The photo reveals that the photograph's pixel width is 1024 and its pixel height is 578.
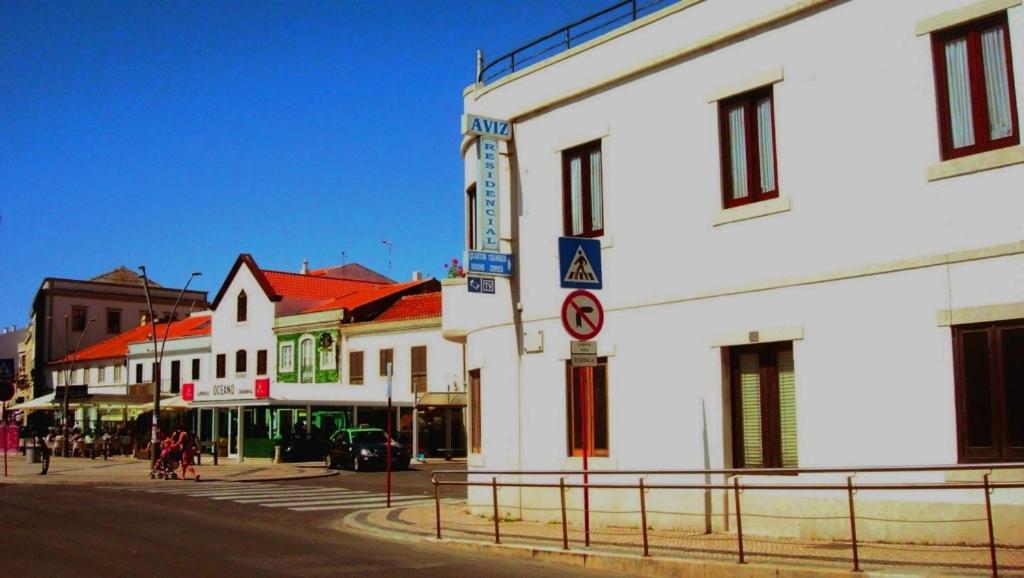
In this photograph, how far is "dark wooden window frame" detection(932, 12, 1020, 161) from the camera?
1097cm

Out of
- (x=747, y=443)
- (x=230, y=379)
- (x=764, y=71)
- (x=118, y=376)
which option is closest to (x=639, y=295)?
(x=747, y=443)

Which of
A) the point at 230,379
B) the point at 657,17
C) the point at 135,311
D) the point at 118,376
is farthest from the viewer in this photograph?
the point at 135,311

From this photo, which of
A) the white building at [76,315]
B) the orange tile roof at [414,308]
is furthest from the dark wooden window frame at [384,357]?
the white building at [76,315]

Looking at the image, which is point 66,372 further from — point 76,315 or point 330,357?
point 330,357

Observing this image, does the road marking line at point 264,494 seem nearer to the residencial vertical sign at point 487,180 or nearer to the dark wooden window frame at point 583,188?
the residencial vertical sign at point 487,180

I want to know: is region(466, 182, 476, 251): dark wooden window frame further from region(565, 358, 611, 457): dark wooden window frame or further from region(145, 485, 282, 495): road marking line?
region(145, 485, 282, 495): road marking line

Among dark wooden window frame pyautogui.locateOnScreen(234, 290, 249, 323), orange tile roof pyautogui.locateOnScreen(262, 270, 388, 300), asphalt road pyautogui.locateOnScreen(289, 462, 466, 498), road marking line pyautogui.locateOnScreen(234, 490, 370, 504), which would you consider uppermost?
orange tile roof pyautogui.locateOnScreen(262, 270, 388, 300)

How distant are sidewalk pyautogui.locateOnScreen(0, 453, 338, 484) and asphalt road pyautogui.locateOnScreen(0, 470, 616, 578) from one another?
379 inches

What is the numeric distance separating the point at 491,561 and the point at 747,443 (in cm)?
369

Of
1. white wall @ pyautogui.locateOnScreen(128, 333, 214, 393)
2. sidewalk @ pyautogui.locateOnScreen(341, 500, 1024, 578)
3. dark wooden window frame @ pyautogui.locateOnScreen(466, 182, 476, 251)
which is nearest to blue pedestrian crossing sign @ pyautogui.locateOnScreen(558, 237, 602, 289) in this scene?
sidewalk @ pyautogui.locateOnScreen(341, 500, 1024, 578)

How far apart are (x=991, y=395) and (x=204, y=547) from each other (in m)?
9.85

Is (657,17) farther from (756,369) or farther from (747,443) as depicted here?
(747,443)

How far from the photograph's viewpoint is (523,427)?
642 inches

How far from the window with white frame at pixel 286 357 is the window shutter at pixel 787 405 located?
4302 cm
